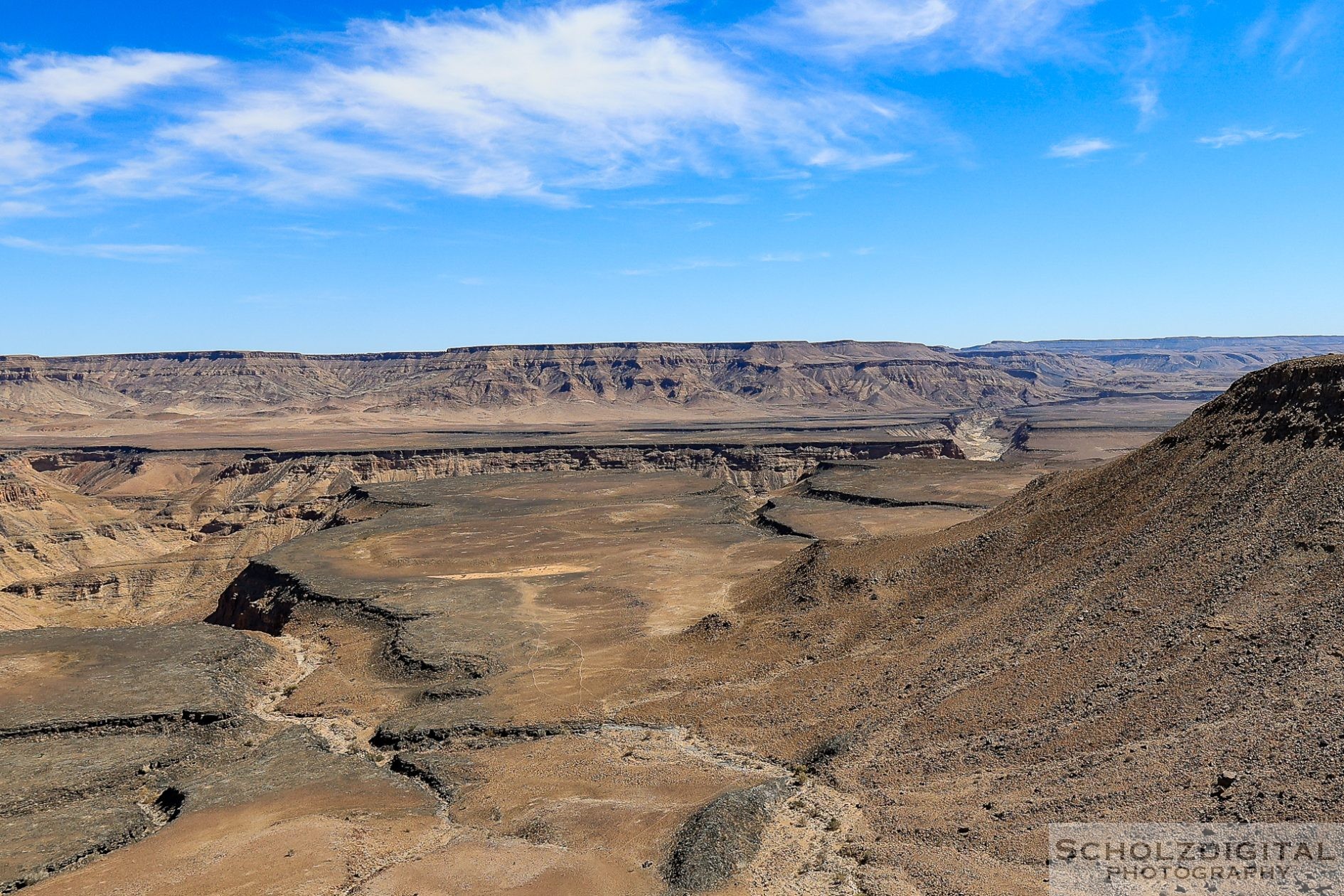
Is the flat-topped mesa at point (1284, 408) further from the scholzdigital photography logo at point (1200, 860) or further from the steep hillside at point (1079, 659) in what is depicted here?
the scholzdigital photography logo at point (1200, 860)

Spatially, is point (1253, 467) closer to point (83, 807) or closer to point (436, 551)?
point (83, 807)

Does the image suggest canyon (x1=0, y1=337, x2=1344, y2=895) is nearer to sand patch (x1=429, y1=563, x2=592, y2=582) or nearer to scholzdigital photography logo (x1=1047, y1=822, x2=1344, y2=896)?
sand patch (x1=429, y1=563, x2=592, y2=582)

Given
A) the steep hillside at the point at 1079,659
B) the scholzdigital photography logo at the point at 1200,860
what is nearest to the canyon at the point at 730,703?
the steep hillside at the point at 1079,659

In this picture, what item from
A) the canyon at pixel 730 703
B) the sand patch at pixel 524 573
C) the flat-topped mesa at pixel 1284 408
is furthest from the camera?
the sand patch at pixel 524 573

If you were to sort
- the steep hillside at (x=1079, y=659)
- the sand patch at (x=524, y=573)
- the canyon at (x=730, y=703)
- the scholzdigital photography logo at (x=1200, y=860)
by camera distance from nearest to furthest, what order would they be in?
the scholzdigital photography logo at (x=1200, y=860) → the steep hillside at (x=1079, y=659) → the canyon at (x=730, y=703) → the sand patch at (x=524, y=573)

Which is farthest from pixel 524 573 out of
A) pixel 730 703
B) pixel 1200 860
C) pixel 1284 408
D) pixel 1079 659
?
pixel 1200 860

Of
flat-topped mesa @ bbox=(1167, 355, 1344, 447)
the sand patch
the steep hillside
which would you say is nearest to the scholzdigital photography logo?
the steep hillside

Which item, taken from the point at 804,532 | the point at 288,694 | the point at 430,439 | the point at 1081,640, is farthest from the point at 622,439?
the point at 1081,640

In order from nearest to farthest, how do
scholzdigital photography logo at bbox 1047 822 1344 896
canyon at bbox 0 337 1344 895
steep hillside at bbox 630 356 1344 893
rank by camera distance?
1. scholzdigital photography logo at bbox 1047 822 1344 896
2. steep hillside at bbox 630 356 1344 893
3. canyon at bbox 0 337 1344 895
